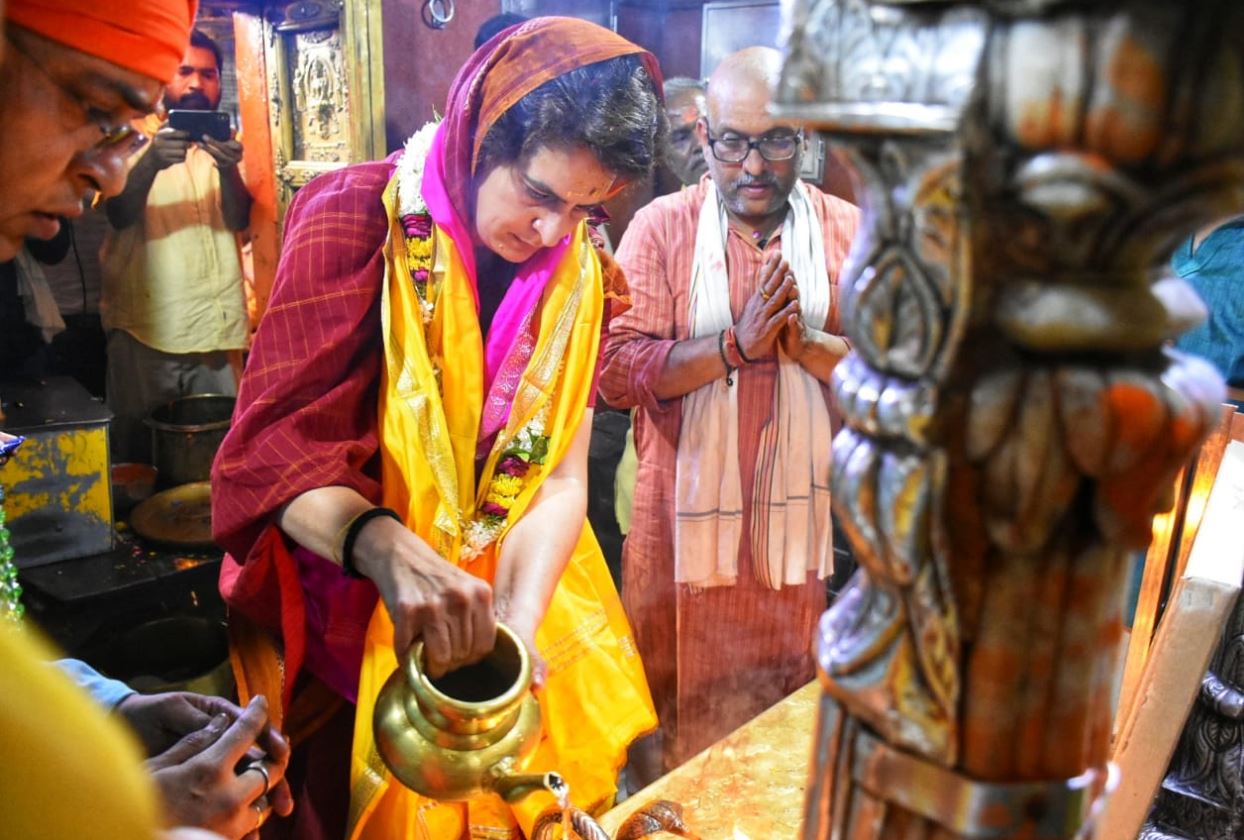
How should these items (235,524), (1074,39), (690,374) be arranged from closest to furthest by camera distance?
(1074,39)
(235,524)
(690,374)

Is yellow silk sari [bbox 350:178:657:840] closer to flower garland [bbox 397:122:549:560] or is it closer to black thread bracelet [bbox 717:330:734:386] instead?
flower garland [bbox 397:122:549:560]

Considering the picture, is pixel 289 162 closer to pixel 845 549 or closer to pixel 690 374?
pixel 690 374

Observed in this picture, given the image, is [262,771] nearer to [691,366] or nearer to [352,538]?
[352,538]

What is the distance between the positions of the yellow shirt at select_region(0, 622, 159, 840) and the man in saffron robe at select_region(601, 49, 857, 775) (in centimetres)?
190

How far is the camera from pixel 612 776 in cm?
181

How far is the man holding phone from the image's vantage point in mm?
3863

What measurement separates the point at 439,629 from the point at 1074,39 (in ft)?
3.41

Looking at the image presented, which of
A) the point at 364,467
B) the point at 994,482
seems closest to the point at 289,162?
the point at 364,467

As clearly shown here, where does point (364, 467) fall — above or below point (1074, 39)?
below

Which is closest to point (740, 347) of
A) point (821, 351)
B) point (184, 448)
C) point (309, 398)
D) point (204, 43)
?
point (821, 351)

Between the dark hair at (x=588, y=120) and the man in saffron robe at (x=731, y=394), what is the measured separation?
71 centimetres

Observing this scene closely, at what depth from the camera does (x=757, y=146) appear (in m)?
2.23

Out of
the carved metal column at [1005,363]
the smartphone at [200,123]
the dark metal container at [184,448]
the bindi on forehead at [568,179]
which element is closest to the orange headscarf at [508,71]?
the bindi on forehead at [568,179]

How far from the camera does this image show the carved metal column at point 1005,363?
334 millimetres
